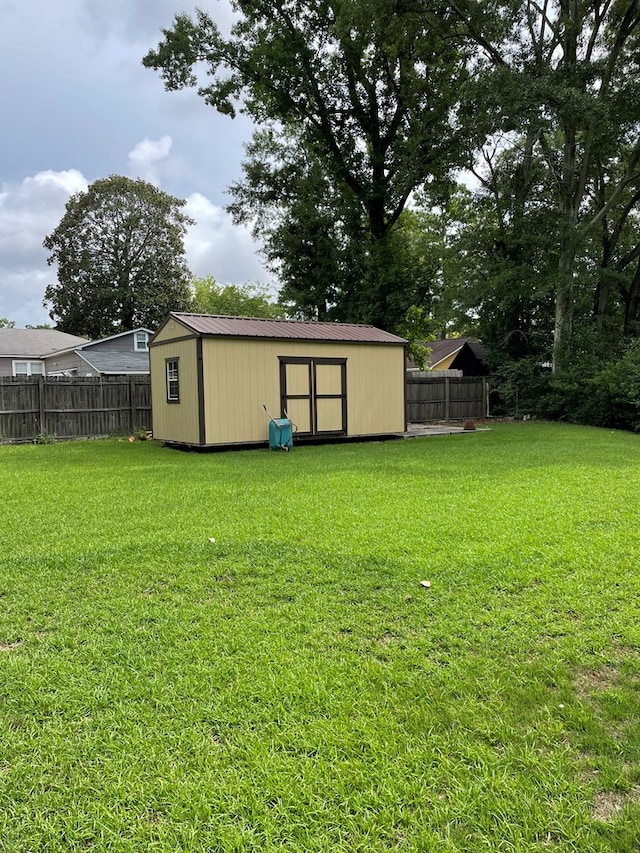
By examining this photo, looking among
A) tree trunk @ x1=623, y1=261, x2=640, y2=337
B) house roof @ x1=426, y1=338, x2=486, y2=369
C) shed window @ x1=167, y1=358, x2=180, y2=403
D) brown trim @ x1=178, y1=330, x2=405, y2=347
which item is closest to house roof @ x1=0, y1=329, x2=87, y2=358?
shed window @ x1=167, y1=358, x2=180, y2=403

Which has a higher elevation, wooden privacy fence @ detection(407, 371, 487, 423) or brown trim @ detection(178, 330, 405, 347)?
brown trim @ detection(178, 330, 405, 347)

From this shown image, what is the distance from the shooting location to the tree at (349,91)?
1686 centimetres

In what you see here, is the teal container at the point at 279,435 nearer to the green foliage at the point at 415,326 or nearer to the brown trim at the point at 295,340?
the brown trim at the point at 295,340

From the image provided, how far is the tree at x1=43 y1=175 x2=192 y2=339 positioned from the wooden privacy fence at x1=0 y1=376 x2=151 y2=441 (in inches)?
813

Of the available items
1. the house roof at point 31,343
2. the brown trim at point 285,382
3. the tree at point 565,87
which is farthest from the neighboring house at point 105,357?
the tree at point 565,87

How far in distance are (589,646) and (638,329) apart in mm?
20551

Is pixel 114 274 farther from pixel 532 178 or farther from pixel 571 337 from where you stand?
pixel 571 337

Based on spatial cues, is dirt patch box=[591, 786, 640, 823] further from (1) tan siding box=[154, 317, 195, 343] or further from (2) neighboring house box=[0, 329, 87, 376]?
(2) neighboring house box=[0, 329, 87, 376]

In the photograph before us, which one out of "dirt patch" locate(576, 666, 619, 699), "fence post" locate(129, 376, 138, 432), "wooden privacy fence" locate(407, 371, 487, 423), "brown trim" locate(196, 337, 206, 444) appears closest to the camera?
"dirt patch" locate(576, 666, 619, 699)

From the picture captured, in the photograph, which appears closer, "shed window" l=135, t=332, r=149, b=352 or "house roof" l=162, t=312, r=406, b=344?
"house roof" l=162, t=312, r=406, b=344

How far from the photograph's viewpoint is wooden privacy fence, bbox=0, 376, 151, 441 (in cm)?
1255

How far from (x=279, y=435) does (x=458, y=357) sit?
1977 centimetres

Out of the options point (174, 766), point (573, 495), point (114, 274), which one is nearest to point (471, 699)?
point (174, 766)

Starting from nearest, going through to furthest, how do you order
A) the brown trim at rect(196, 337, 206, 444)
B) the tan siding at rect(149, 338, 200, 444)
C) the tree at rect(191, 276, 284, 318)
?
the brown trim at rect(196, 337, 206, 444)
the tan siding at rect(149, 338, 200, 444)
the tree at rect(191, 276, 284, 318)
